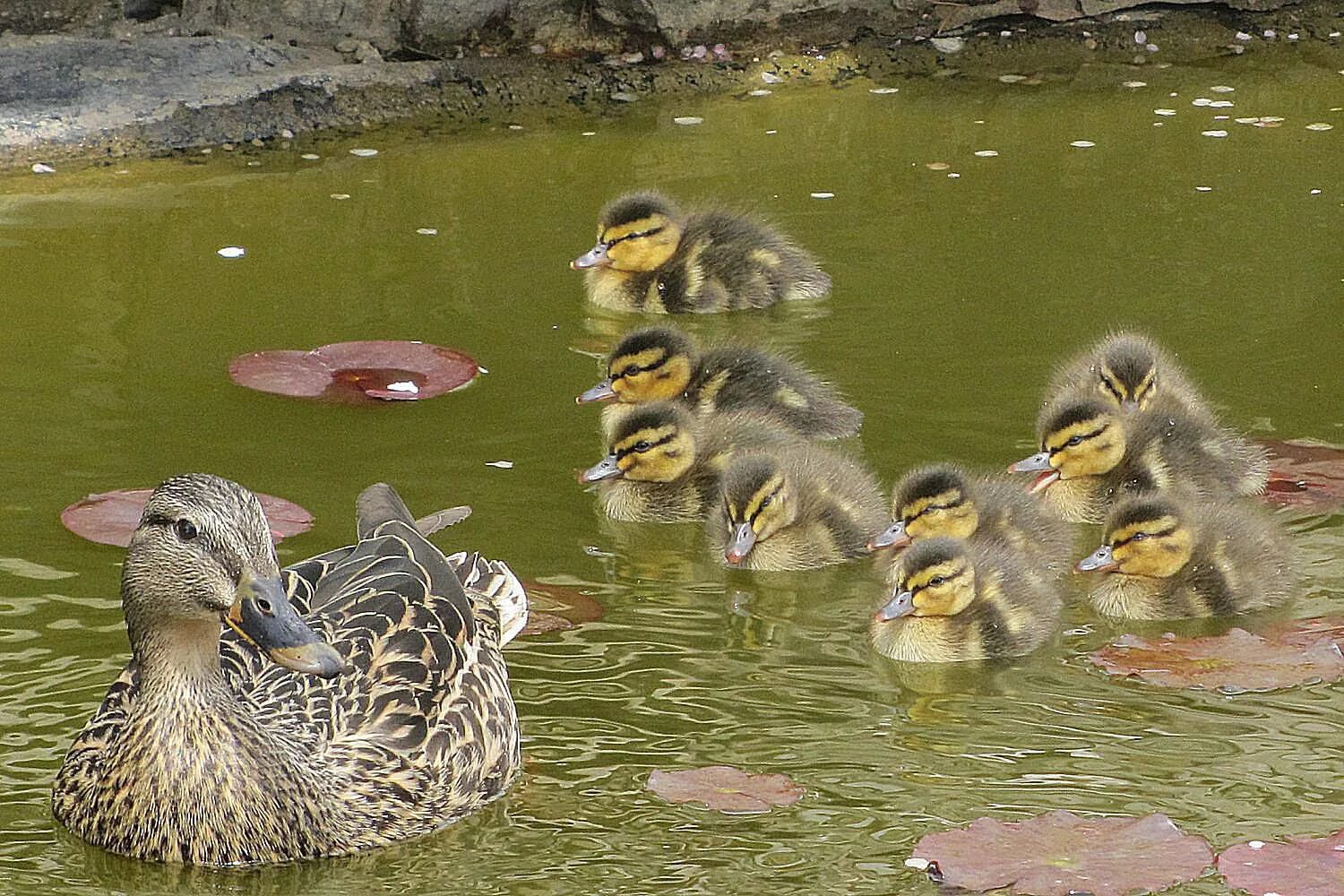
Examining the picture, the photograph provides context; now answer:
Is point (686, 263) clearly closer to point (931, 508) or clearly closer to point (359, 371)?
point (359, 371)

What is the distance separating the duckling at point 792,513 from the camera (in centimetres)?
455

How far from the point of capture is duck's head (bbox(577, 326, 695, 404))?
5.20 metres

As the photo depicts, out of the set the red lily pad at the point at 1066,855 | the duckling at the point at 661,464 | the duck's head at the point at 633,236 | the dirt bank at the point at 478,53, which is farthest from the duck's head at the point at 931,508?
the dirt bank at the point at 478,53

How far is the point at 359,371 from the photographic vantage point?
532cm

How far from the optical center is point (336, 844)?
338 centimetres

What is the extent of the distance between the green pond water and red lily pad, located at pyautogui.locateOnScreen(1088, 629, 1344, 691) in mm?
63

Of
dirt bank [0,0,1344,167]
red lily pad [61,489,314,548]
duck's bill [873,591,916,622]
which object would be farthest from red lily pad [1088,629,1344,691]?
dirt bank [0,0,1344,167]

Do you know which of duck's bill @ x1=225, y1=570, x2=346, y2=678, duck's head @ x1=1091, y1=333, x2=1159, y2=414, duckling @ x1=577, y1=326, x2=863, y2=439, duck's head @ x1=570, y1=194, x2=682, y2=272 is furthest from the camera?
duck's head @ x1=570, y1=194, x2=682, y2=272

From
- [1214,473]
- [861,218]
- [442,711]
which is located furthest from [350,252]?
[442,711]

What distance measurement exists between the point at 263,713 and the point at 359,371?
2.01 metres

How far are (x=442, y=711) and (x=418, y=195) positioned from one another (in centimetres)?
345

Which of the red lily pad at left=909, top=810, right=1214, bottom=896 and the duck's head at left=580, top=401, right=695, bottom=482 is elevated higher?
the red lily pad at left=909, top=810, right=1214, bottom=896

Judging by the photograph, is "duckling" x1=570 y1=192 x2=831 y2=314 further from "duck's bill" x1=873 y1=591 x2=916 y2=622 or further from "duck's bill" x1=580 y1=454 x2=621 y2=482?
"duck's bill" x1=873 y1=591 x2=916 y2=622

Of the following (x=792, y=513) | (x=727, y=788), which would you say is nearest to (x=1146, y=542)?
(x=792, y=513)
